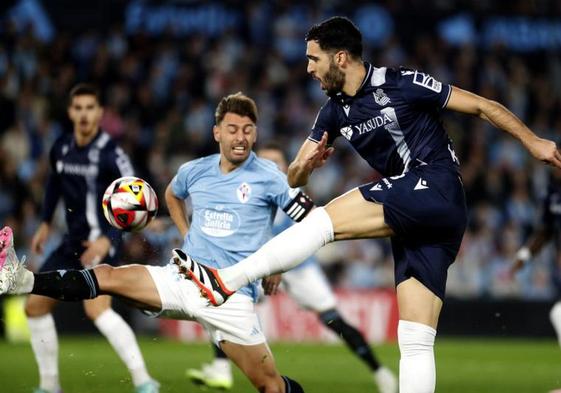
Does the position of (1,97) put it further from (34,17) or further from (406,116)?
(406,116)

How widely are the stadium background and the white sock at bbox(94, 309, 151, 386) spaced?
530cm

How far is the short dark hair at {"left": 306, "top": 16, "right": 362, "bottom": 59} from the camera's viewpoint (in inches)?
240

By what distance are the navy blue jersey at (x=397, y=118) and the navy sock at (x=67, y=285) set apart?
1653 mm

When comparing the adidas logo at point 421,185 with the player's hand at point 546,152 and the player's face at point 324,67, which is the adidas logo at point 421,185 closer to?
the player's hand at point 546,152

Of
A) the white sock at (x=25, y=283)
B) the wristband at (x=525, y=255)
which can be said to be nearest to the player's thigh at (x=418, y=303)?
the white sock at (x=25, y=283)

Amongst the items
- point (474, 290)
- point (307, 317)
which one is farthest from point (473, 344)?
point (307, 317)

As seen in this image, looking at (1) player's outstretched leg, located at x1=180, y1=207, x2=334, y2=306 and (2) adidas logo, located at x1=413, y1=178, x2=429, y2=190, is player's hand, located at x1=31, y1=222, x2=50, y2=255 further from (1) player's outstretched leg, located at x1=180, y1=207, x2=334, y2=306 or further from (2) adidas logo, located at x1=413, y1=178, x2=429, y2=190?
(2) adidas logo, located at x1=413, y1=178, x2=429, y2=190

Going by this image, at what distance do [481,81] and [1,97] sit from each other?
7.68 meters

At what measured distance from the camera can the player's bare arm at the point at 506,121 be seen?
226 inches

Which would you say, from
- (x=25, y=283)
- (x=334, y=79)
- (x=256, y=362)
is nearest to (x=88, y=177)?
(x=25, y=283)

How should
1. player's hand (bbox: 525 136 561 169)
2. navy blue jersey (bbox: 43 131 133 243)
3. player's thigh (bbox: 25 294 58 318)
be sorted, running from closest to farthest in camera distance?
player's hand (bbox: 525 136 561 169) → player's thigh (bbox: 25 294 58 318) → navy blue jersey (bbox: 43 131 133 243)

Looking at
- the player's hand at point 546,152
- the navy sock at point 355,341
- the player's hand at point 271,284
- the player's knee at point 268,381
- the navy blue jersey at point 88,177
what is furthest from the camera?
the navy sock at point 355,341

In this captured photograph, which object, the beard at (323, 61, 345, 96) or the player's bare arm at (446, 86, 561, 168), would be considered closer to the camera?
the player's bare arm at (446, 86, 561, 168)

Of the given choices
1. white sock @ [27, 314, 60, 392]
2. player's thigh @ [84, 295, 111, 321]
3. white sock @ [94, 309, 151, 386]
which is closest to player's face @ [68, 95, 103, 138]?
player's thigh @ [84, 295, 111, 321]
